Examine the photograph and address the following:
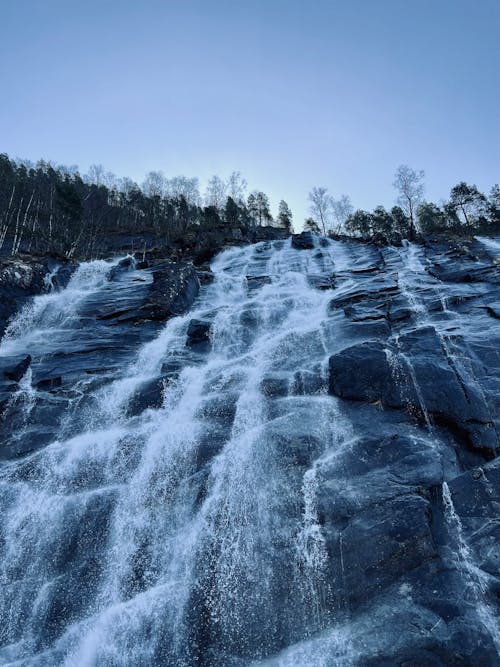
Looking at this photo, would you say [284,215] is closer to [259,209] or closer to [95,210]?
[259,209]

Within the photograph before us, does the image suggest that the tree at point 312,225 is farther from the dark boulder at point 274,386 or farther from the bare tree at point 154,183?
the dark boulder at point 274,386

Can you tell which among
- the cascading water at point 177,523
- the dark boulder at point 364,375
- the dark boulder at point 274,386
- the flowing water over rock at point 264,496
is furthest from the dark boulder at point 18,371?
the dark boulder at point 364,375

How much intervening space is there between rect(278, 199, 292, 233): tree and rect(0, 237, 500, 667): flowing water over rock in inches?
2100

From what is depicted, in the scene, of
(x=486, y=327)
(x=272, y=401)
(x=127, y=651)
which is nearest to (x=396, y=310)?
(x=486, y=327)

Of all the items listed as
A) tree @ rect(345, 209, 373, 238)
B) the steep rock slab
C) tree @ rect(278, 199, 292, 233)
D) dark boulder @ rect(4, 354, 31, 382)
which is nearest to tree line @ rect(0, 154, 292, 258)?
tree @ rect(278, 199, 292, 233)

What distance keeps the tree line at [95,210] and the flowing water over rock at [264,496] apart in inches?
1143

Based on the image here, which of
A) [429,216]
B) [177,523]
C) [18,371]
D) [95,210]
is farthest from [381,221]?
[177,523]

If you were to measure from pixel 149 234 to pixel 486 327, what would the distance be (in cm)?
4818

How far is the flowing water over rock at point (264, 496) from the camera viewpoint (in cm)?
748

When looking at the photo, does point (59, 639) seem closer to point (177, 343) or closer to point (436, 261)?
point (177, 343)

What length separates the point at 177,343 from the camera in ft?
60.3

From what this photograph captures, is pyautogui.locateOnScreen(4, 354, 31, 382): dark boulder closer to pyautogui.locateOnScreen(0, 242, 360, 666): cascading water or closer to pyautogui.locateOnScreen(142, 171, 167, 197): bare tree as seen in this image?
pyautogui.locateOnScreen(0, 242, 360, 666): cascading water

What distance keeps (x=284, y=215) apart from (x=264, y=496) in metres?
64.9

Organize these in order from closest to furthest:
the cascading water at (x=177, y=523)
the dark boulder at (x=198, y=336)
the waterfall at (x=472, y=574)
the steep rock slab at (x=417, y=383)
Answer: the waterfall at (x=472, y=574) < the cascading water at (x=177, y=523) < the steep rock slab at (x=417, y=383) < the dark boulder at (x=198, y=336)
